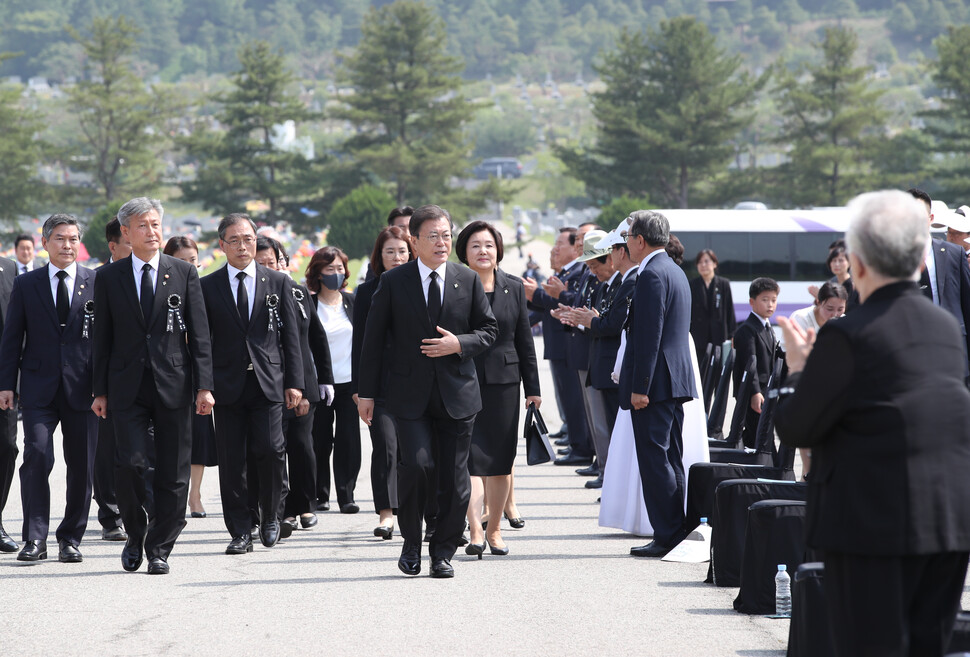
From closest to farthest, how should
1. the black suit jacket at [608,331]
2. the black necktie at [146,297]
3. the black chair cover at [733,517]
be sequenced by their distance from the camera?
Result: the black chair cover at [733,517] → the black necktie at [146,297] → the black suit jacket at [608,331]

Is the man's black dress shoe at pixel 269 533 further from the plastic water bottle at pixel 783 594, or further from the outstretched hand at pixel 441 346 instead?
the plastic water bottle at pixel 783 594

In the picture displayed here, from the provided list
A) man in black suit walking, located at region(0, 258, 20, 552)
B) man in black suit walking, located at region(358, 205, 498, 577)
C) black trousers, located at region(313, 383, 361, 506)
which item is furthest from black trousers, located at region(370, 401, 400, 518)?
man in black suit walking, located at region(0, 258, 20, 552)

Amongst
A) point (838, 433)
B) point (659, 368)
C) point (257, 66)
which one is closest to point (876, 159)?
point (257, 66)

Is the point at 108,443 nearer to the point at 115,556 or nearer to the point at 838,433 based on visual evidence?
the point at 115,556

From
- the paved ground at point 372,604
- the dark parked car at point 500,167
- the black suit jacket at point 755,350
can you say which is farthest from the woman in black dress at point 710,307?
the dark parked car at point 500,167

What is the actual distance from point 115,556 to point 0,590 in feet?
3.65

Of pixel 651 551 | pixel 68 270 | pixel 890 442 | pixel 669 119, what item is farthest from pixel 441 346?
pixel 669 119

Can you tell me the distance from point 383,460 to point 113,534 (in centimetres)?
184

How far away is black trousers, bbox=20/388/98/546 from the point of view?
765cm

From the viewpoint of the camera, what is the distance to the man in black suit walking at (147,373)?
711 centimetres

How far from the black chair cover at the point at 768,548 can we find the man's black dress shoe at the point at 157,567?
10.2 feet

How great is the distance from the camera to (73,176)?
6624 inches

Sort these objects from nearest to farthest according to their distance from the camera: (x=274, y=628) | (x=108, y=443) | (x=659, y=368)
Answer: (x=274, y=628), (x=659, y=368), (x=108, y=443)

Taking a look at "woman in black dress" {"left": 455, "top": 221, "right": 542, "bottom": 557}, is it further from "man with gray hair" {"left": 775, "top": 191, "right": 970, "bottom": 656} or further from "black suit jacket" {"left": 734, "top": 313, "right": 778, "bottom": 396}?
"man with gray hair" {"left": 775, "top": 191, "right": 970, "bottom": 656}
